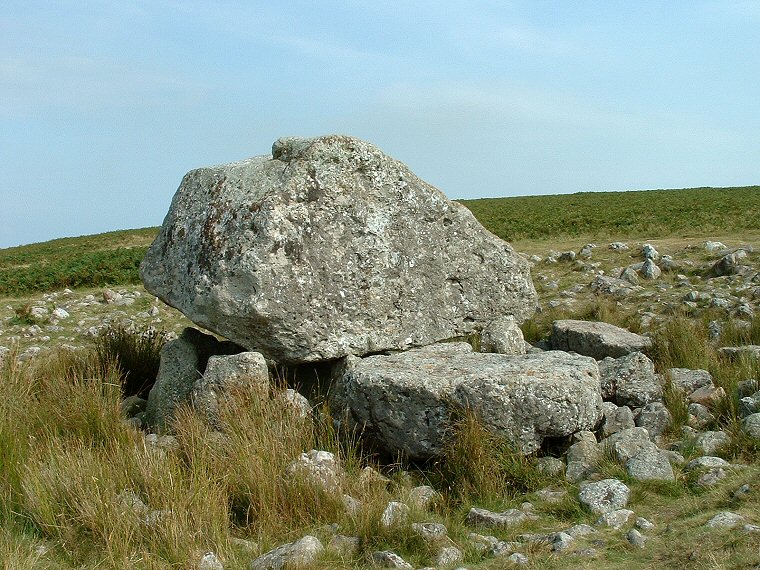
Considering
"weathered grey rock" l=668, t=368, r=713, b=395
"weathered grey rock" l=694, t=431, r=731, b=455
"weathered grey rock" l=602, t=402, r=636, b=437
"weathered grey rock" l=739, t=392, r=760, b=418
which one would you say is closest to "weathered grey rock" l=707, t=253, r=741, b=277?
"weathered grey rock" l=668, t=368, r=713, b=395

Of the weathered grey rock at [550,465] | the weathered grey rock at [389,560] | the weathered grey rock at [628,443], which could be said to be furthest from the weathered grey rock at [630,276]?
the weathered grey rock at [389,560]

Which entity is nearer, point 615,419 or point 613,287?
point 615,419

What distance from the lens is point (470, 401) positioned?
687cm

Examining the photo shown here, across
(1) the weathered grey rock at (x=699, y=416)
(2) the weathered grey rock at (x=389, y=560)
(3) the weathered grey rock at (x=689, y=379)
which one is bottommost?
(2) the weathered grey rock at (x=389, y=560)

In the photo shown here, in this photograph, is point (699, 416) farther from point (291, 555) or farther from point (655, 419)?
point (291, 555)

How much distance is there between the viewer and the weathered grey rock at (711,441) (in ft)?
22.5

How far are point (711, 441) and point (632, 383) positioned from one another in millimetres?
1319

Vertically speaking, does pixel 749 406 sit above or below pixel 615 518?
above

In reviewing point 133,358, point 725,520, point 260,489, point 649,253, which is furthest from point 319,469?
point 649,253

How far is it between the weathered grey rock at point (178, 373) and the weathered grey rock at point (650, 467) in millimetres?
4242

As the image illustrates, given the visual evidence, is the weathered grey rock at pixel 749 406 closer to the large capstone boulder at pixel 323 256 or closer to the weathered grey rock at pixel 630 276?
the large capstone boulder at pixel 323 256

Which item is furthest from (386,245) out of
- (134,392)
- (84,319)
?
(84,319)

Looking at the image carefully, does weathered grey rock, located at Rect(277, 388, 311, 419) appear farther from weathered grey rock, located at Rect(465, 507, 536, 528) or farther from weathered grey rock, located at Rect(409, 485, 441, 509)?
weathered grey rock, located at Rect(465, 507, 536, 528)

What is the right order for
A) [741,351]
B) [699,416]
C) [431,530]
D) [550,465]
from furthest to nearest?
[741,351], [699,416], [550,465], [431,530]
